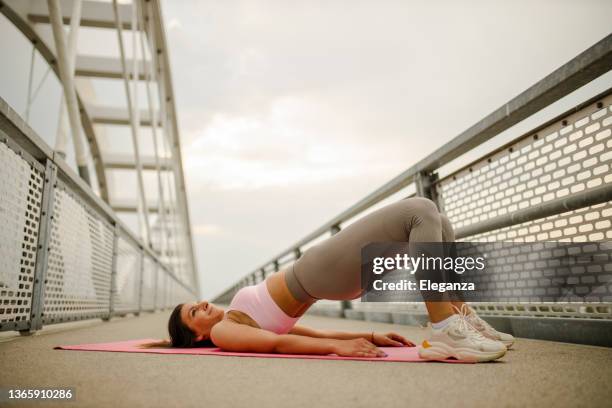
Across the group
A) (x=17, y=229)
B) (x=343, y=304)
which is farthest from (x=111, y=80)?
(x=17, y=229)

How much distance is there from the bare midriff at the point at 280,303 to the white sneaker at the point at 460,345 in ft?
2.16

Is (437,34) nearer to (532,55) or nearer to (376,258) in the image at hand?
(532,55)

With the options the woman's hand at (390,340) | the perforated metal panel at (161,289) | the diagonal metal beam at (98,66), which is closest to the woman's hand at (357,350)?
the woman's hand at (390,340)

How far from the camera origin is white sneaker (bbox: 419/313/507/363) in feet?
5.01

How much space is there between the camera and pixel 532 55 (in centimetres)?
234

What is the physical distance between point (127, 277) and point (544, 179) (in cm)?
533

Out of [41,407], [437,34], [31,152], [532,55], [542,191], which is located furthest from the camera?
[437,34]

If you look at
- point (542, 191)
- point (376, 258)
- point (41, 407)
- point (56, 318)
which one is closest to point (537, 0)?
point (542, 191)

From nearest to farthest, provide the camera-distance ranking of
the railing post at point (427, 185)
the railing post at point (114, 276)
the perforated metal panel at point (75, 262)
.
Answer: the perforated metal panel at point (75, 262)
the railing post at point (427, 185)
the railing post at point (114, 276)

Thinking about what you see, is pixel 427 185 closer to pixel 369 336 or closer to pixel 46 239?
pixel 369 336

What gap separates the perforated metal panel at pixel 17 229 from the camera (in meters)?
2.16

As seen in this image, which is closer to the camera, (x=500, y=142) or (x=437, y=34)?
(x=500, y=142)

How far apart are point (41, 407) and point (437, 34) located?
5.01m

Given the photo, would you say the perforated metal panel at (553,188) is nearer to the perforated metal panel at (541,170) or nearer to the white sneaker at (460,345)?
the perforated metal panel at (541,170)
